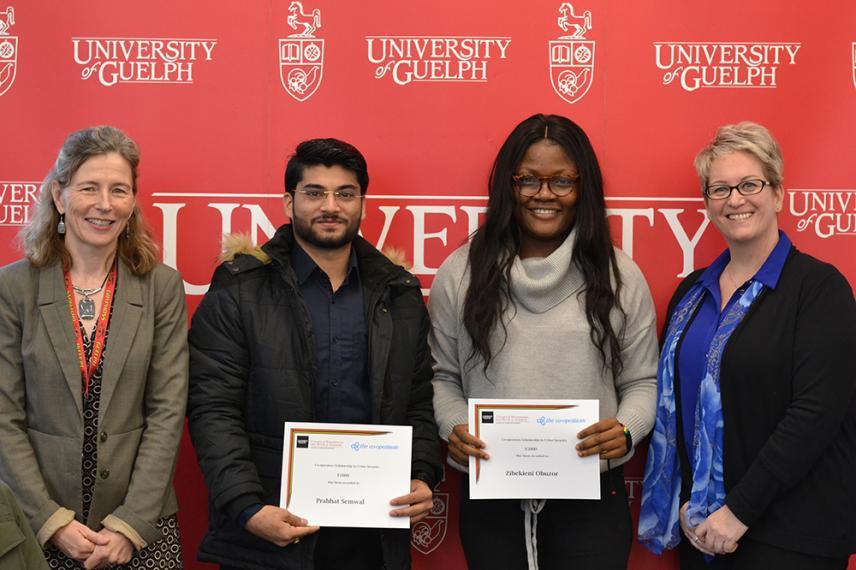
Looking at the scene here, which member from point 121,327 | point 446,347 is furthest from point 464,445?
point 121,327

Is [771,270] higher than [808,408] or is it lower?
higher

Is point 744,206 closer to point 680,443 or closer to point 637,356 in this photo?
point 637,356

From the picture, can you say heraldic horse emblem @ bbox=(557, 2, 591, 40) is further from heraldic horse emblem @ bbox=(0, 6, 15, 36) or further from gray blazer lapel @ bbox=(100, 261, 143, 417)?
heraldic horse emblem @ bbox=(0, 6, 15, 36)

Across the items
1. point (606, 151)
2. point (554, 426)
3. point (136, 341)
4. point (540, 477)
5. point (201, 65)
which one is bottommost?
point (540, 477)

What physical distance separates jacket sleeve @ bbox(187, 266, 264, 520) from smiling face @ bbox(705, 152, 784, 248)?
5.37 feet

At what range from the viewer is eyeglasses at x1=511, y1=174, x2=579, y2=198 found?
9.43 ft

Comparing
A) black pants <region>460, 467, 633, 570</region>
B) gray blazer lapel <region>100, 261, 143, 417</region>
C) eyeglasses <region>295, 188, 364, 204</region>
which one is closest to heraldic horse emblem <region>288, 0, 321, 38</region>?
eyeglasses <region>295, 188, 364, 204</region>

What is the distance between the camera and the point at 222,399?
258cm

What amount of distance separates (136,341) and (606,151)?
190cm

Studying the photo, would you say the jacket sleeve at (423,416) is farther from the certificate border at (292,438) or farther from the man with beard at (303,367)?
the certificate border at (292,438)

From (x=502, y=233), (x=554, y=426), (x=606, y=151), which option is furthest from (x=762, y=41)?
(x=554, y=426)

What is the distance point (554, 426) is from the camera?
104 inches

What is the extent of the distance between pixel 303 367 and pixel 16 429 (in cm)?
87

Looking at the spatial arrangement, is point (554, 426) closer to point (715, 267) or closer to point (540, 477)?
point (540, 477)
